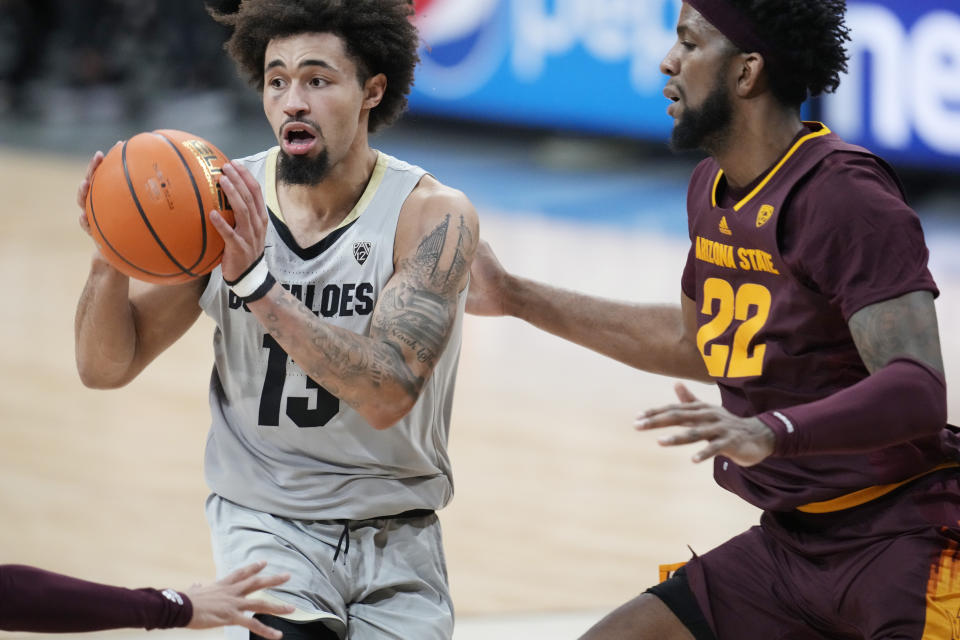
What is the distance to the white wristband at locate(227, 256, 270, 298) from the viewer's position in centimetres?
327

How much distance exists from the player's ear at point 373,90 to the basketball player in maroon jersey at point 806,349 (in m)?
0.83

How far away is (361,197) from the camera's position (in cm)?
373

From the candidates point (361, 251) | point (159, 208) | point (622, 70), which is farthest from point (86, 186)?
point (622, 70)

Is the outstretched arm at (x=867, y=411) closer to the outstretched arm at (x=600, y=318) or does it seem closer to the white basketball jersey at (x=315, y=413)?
the white basketball jersey at (x=315, y=413)

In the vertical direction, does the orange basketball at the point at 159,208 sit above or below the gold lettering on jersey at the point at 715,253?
above

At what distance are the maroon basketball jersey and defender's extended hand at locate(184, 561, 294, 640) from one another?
127 centimetres

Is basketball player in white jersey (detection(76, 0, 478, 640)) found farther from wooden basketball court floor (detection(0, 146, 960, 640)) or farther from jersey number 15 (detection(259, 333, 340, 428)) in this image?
wooden basketball court floor (detection(0, 146, 960, 640))

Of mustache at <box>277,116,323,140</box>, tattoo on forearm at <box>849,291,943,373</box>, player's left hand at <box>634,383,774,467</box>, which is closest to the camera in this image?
player's left hand at <box>634,383,774,467</box>

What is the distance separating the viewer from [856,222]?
10.4 ft

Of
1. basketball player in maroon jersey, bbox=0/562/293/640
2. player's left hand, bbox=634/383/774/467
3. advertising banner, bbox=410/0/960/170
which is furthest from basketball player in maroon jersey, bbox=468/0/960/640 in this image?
advertising banner, bbox=410/0/960/170

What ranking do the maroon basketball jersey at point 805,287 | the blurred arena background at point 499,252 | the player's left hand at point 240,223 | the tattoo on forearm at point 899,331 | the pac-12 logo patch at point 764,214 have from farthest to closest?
the blurred arena background at point 499,252 → the pac-12 logo patch at point 764,214 → the player's left hand at point 240,223 → the maroon basketball jersey at point 805,287 → the tattoo on forearm at point 899,331

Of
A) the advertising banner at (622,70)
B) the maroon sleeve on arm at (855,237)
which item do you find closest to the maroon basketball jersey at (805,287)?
the maroon sleeve on arm at (855,237)

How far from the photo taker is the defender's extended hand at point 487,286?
4199 millimetres

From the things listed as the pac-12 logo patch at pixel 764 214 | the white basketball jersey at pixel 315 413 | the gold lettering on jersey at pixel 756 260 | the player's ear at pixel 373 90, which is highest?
the player's ear at pixel 373 90
